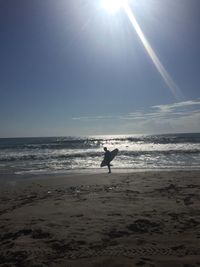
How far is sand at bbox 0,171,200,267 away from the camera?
15.4 feet

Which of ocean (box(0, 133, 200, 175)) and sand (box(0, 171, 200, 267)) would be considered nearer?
sand (box(0, 171, 200, 267))

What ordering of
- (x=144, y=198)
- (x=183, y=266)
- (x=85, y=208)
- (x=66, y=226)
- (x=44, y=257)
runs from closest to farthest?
(x=183, y=266)
(x=44, y=257)
(x=66, y=226)
(x=85, y=208)
(x=144, y=198)

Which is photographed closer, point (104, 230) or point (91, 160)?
point (104, 230)

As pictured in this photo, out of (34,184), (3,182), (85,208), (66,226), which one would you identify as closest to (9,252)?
(66,226)

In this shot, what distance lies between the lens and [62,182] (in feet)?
44.8

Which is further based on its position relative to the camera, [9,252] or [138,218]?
[138,218]

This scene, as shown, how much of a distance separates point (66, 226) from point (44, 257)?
141cm

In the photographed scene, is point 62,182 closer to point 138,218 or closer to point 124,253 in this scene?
point 138,218

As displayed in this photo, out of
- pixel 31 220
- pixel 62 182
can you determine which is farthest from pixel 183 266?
pixel 62 182

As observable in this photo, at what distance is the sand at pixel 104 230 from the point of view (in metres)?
4.71

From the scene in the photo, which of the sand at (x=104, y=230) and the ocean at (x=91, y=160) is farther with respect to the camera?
the ocean at (x=91, y=160)

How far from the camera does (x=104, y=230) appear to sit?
5883mm

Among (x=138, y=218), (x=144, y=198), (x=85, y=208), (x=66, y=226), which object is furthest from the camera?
(x=144, y=198)

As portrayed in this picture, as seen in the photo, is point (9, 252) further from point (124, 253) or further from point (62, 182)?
point (62, 182)
